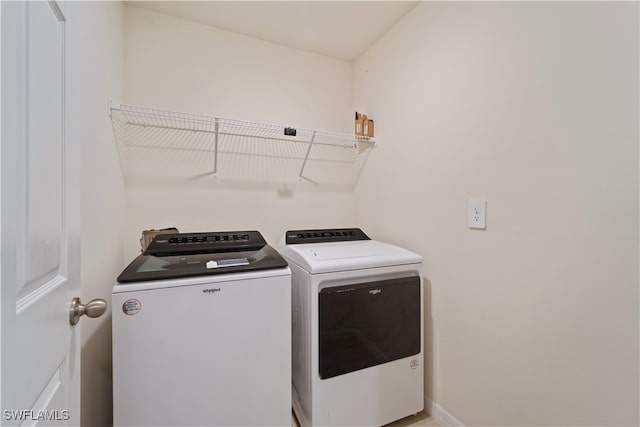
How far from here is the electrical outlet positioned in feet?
4.16

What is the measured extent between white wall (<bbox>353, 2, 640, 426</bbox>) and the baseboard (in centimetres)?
6

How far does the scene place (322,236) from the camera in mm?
1878

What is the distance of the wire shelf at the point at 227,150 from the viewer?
5.51 feet

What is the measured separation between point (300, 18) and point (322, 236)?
152cm

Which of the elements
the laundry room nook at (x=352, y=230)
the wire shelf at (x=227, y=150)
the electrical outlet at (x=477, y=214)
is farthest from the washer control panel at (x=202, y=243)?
the electrical outlet at (x=477, y=214)

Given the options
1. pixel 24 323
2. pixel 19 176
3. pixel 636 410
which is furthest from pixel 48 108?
pixel 636 410

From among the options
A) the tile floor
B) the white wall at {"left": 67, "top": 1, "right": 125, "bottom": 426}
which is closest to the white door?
the white wall at {"left": 67, "top": 1, "right": 125, "bottom": 426}

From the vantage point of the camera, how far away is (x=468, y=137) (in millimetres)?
1342

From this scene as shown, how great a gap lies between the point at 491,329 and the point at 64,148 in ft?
5.79

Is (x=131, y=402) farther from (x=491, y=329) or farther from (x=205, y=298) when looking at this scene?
(x=491, y=329)

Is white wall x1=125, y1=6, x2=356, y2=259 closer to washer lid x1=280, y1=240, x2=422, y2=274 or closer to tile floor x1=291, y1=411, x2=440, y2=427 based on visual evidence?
washer lid x1=280, y1=240, x2=422, y2=274

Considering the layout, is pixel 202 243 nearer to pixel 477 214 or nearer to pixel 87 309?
pixel 87 309

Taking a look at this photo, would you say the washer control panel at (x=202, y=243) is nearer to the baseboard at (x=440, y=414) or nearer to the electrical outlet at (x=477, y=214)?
the electrical outlet at (x=477, y=214)

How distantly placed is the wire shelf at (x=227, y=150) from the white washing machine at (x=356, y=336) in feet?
2.80
